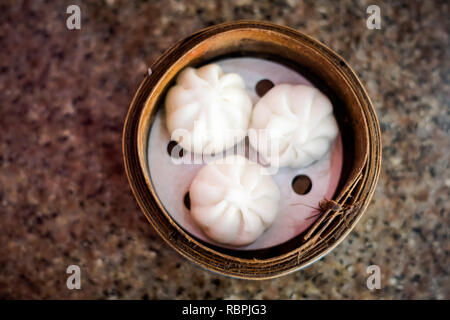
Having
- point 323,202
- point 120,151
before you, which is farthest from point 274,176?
point 120,151

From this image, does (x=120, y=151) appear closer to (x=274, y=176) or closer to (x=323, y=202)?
(x=274, y=176)

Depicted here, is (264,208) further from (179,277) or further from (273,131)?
(179,277)

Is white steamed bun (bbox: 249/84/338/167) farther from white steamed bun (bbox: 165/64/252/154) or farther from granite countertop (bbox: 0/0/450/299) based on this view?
granite countertop (bbox: 0/0/450/299)

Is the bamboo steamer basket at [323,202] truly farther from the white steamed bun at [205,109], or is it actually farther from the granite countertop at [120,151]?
the granite countertop at [120,151]

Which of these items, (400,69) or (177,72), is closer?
(177,72)

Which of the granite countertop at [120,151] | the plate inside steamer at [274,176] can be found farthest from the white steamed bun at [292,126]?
the granite countertop at [120,151]

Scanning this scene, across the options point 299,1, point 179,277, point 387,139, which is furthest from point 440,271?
point 299,1
